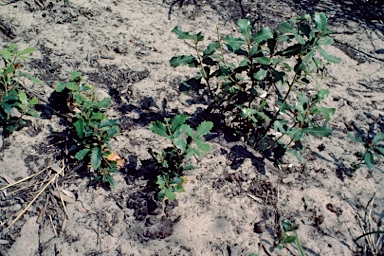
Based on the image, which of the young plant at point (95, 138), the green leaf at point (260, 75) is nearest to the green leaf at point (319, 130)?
the green leaf at point (260, 75)

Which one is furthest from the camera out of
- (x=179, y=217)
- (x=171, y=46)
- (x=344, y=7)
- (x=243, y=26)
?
(x=344, y=7)

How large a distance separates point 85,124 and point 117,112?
0.51 m

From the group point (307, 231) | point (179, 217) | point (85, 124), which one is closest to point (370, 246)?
point (307, 231)

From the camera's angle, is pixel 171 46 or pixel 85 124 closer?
pixel 85 124

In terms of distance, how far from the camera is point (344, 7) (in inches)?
148

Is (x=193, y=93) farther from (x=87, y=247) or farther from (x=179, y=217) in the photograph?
(x=87, y=247)

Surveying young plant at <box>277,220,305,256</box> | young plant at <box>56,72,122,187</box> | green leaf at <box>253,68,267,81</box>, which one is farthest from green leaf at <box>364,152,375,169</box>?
young plant at <box>56,72,122,187</box>

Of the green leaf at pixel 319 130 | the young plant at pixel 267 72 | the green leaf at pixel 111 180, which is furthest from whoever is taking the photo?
the green leaf at pixel 111 180

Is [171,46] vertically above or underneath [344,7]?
underneath

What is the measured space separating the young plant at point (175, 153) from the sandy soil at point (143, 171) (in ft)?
0.46

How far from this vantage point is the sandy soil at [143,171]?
1.91 m

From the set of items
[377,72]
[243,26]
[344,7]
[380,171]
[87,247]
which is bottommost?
[87,247]

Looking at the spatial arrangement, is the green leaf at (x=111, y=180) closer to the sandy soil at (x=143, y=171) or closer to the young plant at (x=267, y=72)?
the sandy soil at (x=143, y=171)

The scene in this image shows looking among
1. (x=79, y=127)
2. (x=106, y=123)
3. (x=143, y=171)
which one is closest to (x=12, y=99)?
(x=79, y=127)
